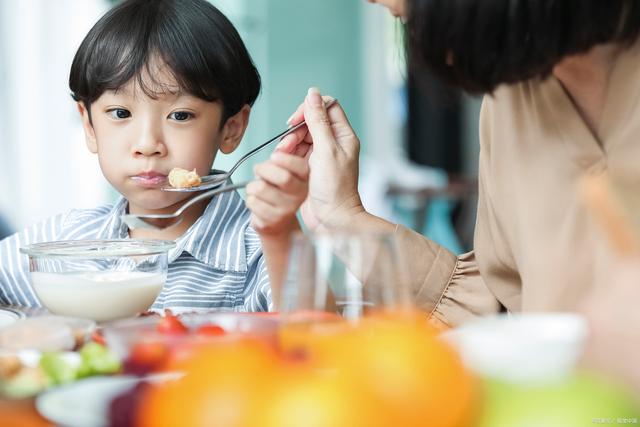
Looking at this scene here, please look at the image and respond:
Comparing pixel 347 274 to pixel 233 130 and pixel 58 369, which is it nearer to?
pixel 58 369

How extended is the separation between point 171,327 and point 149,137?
2.31 ft

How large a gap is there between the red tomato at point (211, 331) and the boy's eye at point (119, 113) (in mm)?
Answer: 768

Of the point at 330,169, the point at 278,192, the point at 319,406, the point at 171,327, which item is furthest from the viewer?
the point at 330,169

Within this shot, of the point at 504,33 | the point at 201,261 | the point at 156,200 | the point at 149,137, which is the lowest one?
the point at 201,261

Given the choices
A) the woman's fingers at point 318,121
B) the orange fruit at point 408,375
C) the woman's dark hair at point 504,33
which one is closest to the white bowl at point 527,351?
the orange fruit at point 408,375

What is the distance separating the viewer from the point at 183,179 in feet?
3.99

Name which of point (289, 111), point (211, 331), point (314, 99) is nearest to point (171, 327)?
point (211, 331)

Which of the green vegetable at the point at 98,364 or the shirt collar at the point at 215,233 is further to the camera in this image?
the shirt collar at the point at 215,233

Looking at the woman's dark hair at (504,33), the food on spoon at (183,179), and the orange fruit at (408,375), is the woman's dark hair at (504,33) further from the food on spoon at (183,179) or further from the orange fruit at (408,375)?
the food on spoon at (183,179)

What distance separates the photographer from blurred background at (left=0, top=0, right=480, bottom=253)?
3588mm

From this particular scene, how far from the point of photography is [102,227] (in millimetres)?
1390

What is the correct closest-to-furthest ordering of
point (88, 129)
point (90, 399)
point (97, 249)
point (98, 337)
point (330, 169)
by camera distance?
point (90, 399) → point (98, 337) → point (97, 249) → point (330, 169) → point (88, 129)

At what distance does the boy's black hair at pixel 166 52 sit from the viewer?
1.29 metres

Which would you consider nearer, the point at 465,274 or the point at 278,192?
the point at 278,192
